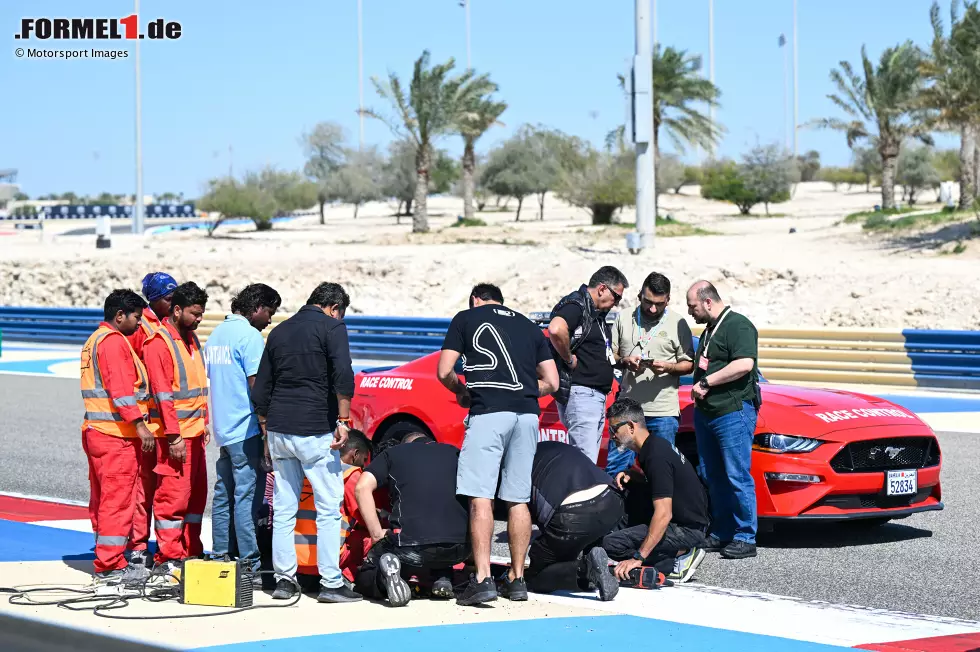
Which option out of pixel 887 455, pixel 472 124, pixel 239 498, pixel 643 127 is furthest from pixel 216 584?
pixel 472 124

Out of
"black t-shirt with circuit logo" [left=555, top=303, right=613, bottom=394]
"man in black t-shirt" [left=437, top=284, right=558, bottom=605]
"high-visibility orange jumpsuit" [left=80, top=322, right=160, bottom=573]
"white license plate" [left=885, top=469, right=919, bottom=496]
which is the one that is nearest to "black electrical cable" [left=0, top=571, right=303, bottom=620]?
"high-visibility orange jumpsuit" [left=80, top=322, right=160, bottom=573]

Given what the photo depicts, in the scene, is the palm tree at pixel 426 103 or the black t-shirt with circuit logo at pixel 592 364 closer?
the black t-shirt with circuit logo at pixel 592 364

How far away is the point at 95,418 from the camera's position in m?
7.16

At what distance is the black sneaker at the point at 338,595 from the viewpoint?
6.76 m

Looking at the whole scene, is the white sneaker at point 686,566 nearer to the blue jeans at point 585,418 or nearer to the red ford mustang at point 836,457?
the red ford mustang at point 836,457

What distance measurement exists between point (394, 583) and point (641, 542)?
1.75 meters

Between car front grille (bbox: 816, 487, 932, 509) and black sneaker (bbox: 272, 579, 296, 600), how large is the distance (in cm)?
356

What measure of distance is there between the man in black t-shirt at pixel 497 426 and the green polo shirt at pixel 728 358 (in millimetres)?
1691

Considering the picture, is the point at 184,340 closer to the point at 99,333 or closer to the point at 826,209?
the point at 99,333

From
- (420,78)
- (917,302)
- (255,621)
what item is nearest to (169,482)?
(255,621)

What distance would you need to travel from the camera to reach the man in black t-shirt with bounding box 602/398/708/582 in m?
7.45

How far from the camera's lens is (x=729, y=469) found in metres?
7.96

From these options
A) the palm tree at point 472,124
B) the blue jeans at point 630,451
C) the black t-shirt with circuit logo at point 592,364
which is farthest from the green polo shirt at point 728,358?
the palm tree at point 472,124

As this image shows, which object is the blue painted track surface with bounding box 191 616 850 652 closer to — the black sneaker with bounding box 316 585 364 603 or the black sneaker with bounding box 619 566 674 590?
the black sneaker with bounding box 316 585 364 603
